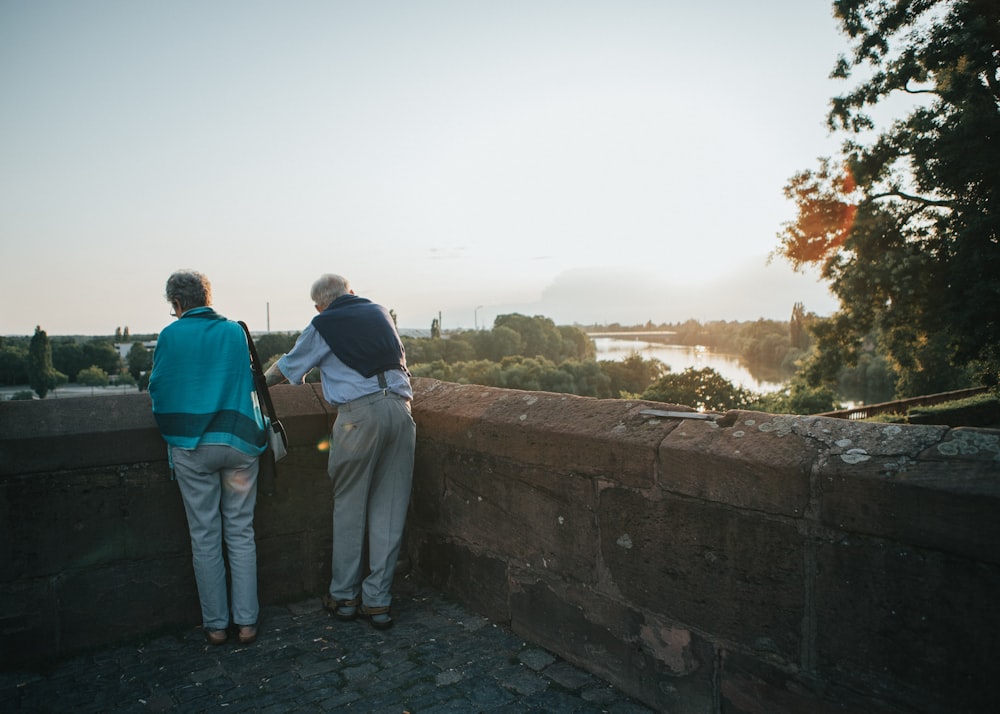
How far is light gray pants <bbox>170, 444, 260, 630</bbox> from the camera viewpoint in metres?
2.91

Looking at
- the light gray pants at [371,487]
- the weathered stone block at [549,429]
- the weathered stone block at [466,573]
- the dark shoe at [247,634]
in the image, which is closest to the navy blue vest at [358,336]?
the light gray pants at [371,487]

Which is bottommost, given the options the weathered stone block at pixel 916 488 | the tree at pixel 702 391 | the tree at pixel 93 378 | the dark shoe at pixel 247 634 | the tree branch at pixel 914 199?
the tree at pixel 93 378

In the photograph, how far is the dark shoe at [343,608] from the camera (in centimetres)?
318

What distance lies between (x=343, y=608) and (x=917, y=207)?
1557 centimetres

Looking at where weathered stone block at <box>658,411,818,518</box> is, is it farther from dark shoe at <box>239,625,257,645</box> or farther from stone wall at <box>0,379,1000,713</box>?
dark shoe at <box>239,625,257,645</box>

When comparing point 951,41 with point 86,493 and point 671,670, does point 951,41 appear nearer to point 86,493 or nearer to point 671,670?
point 671,670

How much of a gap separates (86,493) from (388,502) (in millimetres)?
1362

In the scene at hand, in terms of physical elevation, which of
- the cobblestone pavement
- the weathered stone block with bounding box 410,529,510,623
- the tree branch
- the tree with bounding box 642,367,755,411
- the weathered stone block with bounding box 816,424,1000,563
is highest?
the tree branch

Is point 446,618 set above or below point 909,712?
below

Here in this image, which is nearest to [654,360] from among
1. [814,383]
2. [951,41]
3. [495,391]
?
[814,383]

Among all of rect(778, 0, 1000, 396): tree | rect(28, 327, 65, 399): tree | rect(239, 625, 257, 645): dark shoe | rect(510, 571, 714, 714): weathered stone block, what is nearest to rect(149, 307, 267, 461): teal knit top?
rect(239, 625, 257, 645): dark shoe

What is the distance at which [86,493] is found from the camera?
9.70 ft

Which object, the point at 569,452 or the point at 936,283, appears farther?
the point at 936,283

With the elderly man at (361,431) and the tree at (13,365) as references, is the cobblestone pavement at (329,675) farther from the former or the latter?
the tree at (13,365)
